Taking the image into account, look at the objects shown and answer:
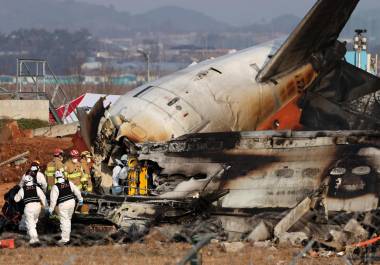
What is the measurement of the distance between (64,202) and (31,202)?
72cm

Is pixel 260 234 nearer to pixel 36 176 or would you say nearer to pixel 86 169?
pixel 36 176

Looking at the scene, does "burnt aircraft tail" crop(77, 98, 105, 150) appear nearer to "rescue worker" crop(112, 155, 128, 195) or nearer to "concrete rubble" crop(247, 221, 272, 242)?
"rescue worker" crop(112, 155, 128, 195)

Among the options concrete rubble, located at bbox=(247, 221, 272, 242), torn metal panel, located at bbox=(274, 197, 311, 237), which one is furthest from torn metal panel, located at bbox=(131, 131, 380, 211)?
concrete rubble, located at bbox=(247, 221, 272, 242)

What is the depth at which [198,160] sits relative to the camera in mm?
21531

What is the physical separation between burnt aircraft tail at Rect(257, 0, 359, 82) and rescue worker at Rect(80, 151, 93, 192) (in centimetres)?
530

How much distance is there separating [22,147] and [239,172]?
60.4 ft

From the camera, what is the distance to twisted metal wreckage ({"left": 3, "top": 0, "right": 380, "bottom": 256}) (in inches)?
776

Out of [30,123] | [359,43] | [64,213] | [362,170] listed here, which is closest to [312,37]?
[362,170]

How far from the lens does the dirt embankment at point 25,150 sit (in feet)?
115

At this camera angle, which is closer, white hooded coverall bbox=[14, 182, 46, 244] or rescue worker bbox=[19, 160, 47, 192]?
white hooded coverall bbox=[14, 182, 46, 244]

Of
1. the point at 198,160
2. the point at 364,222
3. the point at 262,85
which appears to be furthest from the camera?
the point at 262,85

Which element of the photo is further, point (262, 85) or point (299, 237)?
point (262, 85)

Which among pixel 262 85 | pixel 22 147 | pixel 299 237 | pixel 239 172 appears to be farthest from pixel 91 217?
pixel 22 147

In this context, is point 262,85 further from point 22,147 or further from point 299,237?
point 22,147
